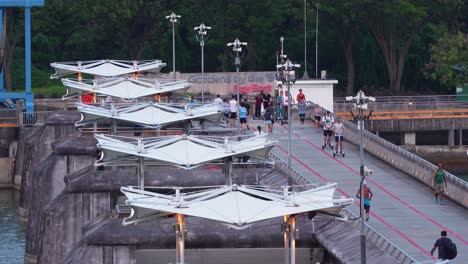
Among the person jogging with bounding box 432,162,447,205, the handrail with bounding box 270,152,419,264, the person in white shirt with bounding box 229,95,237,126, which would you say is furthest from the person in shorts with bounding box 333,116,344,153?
the handrail with bounding box 270,152,419,264

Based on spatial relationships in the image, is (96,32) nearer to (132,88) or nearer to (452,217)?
(132,88)

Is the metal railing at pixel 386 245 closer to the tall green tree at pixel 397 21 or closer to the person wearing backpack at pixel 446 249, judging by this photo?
the person wearing backpack at pixel 446 249

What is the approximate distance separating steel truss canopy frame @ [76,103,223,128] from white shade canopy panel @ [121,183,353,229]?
22.3 m

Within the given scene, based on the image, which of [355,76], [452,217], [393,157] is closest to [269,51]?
[355,76]

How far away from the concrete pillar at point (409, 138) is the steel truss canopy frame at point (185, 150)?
5235 centimetres

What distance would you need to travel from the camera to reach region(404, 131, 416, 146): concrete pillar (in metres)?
108

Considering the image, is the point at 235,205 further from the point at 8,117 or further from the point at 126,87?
the point at 8,117

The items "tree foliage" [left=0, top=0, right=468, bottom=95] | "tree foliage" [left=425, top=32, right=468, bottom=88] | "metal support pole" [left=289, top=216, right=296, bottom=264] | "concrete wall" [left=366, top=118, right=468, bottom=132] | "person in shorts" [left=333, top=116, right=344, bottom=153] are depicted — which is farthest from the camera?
"tree foliage" [left=0, top=0, right=468, bottom=95]

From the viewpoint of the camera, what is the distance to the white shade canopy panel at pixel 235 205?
42.8 m

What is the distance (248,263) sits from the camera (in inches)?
2042

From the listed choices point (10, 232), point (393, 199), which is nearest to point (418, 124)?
point (10, 232)

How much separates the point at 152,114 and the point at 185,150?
13.0 m

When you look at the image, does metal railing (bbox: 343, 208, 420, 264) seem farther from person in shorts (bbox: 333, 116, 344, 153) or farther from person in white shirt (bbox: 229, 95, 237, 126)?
person in white shirt (bbox: 229, 95, 237, 126)

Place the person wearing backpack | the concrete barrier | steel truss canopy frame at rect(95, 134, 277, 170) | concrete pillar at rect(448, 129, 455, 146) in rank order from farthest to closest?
concrete pillar at rect(448, 129, 455, 146) < the concrete barrier < steel truss canopy frame at rect(95, 134, 277, 170) < the person wearing backpack
